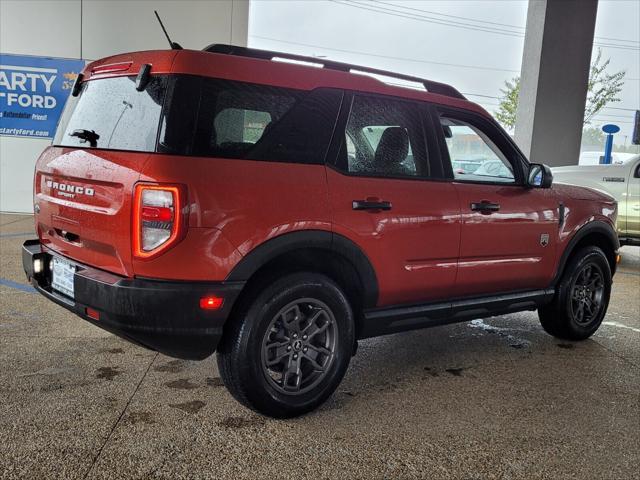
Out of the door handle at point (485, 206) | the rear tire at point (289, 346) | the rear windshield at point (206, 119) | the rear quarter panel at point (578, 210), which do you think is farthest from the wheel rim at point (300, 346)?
the rear quarter panel at point (578, 210)

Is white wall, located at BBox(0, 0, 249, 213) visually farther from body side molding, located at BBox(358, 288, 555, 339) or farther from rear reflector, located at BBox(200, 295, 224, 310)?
rear reflector, located at BBox(200, 295, 224, 310)

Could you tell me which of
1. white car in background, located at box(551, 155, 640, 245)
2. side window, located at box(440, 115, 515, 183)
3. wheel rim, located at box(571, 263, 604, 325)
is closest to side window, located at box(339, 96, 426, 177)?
side window, located at box(440, 115, 515, 183)

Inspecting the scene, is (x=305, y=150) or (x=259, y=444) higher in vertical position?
(x=305, y=150)

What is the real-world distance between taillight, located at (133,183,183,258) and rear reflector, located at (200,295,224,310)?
1.02 feet

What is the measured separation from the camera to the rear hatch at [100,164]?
2.66 metres

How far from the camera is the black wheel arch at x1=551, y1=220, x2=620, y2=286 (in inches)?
176

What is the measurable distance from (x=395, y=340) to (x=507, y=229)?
129cm

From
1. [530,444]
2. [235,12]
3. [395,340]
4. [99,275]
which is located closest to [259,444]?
[99,275]

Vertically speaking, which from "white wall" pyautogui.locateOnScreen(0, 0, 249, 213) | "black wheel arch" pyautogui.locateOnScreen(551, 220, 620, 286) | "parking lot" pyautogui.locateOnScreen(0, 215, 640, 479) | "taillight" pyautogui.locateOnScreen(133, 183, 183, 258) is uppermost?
"white wall" pyautogui.locateOnScreen(0, 0, 249, 213)

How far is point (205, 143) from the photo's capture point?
8.71 feet

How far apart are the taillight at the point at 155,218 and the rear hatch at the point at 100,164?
0.05 metres

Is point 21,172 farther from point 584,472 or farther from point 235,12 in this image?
point 584,472

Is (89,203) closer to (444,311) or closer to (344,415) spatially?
(344,415)

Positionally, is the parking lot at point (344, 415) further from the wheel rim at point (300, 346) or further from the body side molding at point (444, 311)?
the body side molding at point (444, 311)
